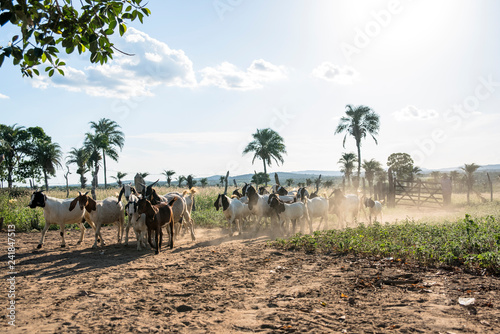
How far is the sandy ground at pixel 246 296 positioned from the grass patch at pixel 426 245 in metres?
0.53

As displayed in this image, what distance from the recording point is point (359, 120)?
41.4m

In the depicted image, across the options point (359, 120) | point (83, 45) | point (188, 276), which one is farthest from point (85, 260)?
point (359, 120)

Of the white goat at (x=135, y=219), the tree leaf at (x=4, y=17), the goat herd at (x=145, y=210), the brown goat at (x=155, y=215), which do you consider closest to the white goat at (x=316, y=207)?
the goat herd at (x=145, y=210)

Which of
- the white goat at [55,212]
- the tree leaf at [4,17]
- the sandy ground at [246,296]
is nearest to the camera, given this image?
the tree leaf at [4,17]

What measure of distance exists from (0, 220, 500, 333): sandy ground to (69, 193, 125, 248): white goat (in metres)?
2.34

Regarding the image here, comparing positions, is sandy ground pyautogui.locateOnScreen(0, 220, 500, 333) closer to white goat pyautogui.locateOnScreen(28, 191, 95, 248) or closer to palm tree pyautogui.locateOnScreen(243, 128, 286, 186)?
white goat pyautogui.locateOnScreen(28, 191, 95, 248)

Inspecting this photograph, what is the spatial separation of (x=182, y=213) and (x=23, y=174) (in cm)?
3203

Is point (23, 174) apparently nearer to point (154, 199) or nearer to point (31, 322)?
point (154, 199)

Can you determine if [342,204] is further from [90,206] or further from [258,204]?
[90,206]

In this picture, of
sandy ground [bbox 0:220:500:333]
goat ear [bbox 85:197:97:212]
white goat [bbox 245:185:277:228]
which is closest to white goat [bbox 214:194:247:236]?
white goat [bbox 245:185:277:228]

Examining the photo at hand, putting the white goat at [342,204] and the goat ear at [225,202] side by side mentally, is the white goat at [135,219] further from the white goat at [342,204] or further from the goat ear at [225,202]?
the white goat at [342,204]

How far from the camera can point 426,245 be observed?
27.2 ft

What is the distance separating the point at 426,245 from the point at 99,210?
10596 millimetres

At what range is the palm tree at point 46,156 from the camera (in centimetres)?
3697
